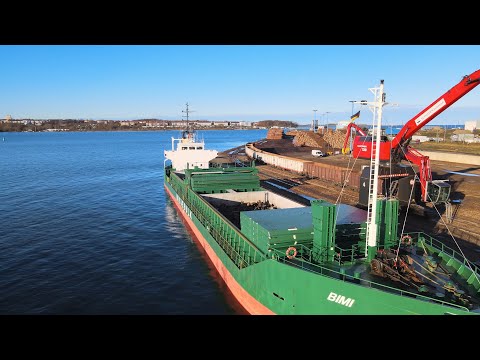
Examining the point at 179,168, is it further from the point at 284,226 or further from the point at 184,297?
the point at 284,226

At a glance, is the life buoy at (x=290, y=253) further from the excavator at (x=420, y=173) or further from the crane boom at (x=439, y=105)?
the crane boom at (x=439, y=105)

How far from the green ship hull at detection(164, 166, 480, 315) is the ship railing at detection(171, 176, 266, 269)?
6 cm

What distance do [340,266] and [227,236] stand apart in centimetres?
908

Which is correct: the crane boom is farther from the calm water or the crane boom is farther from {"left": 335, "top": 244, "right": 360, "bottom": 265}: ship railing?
the calm water

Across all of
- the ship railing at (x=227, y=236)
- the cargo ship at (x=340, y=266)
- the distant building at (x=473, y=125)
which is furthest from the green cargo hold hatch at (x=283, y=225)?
the distant building at (x=473, y=125)

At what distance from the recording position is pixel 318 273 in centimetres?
1379

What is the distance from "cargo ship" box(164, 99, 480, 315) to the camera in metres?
12.3

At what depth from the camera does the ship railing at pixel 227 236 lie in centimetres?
1852

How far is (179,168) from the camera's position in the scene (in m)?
49.3

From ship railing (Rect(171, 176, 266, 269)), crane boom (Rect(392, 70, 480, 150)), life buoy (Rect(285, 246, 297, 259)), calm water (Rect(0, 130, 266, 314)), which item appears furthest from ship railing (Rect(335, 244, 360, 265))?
crane boom (Rect(392, 70, 480, 150))

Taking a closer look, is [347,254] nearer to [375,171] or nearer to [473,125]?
[375,171]

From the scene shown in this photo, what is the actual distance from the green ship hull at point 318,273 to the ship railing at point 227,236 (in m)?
0.06
